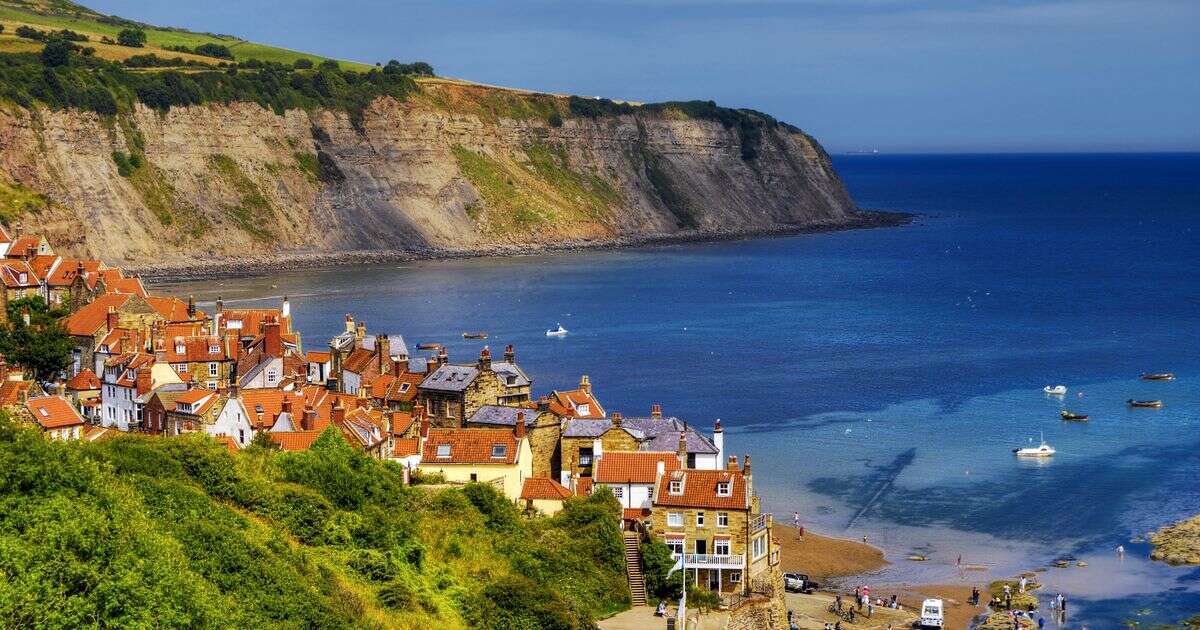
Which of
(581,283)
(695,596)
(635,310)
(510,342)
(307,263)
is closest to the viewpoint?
(695,596)

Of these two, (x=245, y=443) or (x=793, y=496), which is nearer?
(x=245, y=443)

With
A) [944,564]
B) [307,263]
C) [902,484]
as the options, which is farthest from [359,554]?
[307,263]

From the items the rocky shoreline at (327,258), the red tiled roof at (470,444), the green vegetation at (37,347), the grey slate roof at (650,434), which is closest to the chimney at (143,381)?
the green vegetation at (37,347)

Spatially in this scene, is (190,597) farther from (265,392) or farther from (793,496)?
(793,496)

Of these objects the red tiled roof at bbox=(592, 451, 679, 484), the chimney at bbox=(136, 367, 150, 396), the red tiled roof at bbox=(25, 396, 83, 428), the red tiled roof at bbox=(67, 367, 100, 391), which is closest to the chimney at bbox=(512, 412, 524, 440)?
the red tiled roof at bbox=(592, 451, 679, 484)

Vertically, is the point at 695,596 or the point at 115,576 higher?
the point at 115,576

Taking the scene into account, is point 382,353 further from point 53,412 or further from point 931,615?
point 931,615

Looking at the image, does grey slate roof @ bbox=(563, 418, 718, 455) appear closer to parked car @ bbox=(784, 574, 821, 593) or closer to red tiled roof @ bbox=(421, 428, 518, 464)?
red tiled roof @ bbox=(421, 428, 518, 464)
